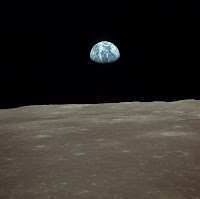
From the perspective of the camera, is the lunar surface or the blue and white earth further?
the blue and white earth

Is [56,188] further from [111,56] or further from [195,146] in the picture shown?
[111,56]

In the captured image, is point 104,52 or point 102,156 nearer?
point 102,156

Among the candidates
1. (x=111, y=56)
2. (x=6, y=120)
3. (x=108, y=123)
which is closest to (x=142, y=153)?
(x=108, y=123)

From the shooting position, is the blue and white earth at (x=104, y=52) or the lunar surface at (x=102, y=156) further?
the blue and white earth at (x=104, y=52)

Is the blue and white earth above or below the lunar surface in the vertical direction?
above
